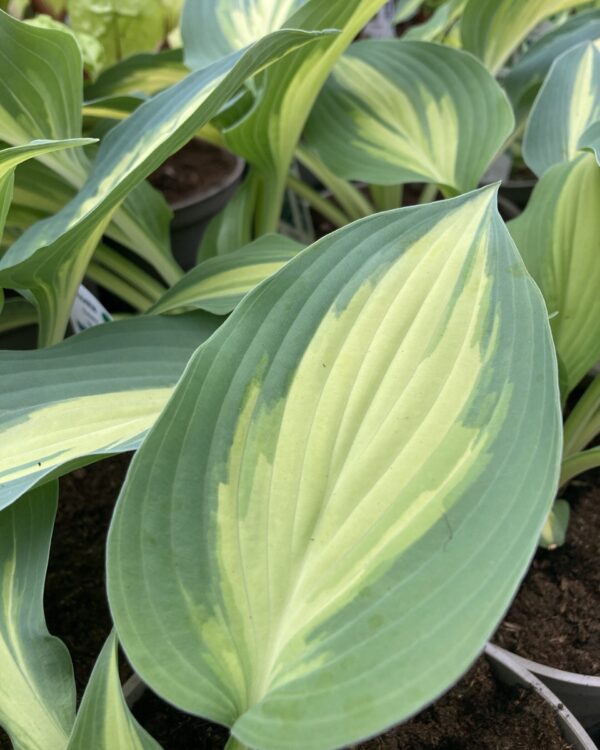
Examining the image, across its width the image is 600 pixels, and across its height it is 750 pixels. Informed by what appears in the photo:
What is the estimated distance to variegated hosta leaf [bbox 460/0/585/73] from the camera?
0.85 m

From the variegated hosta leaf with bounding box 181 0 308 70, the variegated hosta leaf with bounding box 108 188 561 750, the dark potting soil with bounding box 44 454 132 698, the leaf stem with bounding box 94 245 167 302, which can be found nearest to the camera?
the variegated hosta leaf with bounding box 108 188 561 750

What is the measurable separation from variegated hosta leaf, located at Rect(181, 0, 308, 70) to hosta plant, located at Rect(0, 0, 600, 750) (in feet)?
0.62

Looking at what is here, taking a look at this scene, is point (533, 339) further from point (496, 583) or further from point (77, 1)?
point (77, 1)

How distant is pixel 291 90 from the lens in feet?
2.34

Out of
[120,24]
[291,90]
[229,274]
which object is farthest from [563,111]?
[120,24]

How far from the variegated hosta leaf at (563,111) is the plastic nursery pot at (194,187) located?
52 centimetres

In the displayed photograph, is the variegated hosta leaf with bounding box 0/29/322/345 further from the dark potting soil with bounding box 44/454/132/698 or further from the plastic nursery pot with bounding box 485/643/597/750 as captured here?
the plastic nursery pot with bounding box 485/643/597/750

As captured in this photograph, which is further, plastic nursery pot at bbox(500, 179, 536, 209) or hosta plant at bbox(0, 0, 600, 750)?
plastic nursery pot at bbox(500, 179, 536, 209)

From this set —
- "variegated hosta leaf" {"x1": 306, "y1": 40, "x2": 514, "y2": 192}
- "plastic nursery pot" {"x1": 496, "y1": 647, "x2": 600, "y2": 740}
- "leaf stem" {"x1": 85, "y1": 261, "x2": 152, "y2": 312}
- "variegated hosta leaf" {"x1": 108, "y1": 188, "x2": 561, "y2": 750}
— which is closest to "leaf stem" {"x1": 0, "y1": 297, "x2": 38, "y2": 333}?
"leaf stem" {"x1": 85, "y1": 261, "x2": 152, "y2": 312}

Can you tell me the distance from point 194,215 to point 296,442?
0.77 meters

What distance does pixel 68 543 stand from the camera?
0.73 metres

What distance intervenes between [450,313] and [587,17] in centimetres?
78

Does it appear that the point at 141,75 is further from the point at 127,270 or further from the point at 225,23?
the point at 127,270

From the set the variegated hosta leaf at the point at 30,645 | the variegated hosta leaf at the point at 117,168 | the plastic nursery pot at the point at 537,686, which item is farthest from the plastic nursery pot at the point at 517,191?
the variegated hosta leaf at the point at 30,645
